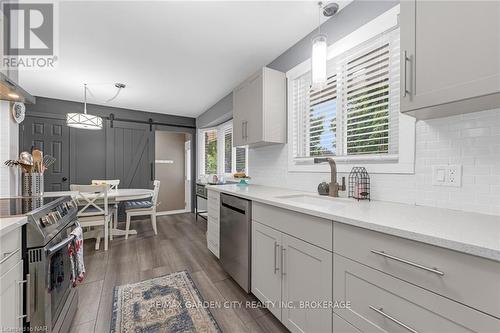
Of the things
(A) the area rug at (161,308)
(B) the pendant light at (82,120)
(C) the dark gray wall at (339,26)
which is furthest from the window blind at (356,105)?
(B) the pendant light at (82,120)

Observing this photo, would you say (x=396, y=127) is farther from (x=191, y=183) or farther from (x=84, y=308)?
(x=191, y=183)

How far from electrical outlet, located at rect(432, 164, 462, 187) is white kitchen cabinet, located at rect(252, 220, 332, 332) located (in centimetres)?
79

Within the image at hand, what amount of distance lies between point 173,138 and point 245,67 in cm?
357

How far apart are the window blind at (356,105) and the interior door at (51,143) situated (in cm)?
469

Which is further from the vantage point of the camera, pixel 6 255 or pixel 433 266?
pixel 6 255

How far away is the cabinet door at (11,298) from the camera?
0.88m

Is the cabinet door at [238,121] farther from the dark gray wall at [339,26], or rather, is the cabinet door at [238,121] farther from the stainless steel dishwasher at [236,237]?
the stainless steel dishwasher at [236,237]

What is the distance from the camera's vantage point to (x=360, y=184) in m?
1.57

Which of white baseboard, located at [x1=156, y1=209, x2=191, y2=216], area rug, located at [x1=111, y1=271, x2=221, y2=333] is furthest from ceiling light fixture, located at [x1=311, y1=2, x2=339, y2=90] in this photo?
white baseboard, located at [x1=156, y1=209, x2=191, y2=216]

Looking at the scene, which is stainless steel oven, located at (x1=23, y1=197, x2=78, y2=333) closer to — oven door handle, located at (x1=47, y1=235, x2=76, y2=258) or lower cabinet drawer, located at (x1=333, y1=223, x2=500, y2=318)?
oven door handle, located at (x1=47, y1=235, x2=76, y2=258)

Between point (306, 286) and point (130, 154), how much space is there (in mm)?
4842

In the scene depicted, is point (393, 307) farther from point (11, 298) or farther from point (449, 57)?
point (11, 298)

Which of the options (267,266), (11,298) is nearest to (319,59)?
(267,266)

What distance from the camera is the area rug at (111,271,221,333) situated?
1529mm
